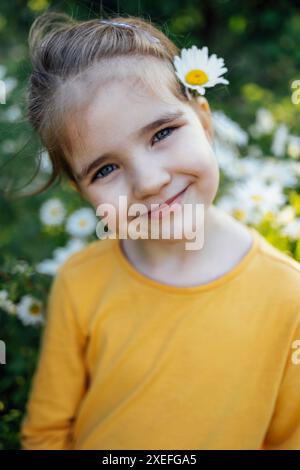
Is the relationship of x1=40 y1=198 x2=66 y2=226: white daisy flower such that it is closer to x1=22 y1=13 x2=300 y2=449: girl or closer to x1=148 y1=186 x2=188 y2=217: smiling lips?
x1=22 y1=13 x2=300 y2=449: girl

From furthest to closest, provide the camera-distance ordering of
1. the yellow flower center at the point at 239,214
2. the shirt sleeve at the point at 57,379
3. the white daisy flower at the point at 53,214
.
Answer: the white daisy flower at the point at 53,214 < the yellow flower center at the point at 239,214 < the shirt sleeve at the point at 57,379

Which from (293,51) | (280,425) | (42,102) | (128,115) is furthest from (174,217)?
(293,51)

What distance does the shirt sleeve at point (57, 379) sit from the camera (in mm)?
1289

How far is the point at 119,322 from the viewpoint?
3.98ft

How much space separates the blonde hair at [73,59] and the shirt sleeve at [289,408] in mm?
547

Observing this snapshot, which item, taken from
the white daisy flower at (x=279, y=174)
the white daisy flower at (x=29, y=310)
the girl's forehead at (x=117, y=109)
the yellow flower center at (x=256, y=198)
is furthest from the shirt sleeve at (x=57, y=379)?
the white daisy flower at (x=279, y=174)

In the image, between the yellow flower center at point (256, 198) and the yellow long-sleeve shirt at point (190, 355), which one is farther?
the yellow flower center at point (256, 198)

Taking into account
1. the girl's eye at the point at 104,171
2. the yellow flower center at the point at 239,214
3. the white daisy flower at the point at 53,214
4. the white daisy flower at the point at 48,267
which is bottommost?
the white daisy flower at the point at 48,267

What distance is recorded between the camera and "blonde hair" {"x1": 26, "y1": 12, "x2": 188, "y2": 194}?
102 cm

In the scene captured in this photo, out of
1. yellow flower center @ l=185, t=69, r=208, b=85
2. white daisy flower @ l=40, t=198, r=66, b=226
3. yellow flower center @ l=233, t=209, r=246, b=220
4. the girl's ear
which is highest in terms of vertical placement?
yellow flower center @ l=185, t=69, r=208, b=85

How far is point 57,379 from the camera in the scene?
1.31m

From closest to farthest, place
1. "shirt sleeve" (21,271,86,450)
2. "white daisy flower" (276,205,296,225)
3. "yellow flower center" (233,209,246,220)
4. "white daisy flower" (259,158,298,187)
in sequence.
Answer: "shirt sleeve" (21,271,86,450)
"white daisy flower" (276,205,296,225)
"yellow flower center" (233,209,246,220)
"white daisy flower" (259,158,298,187)

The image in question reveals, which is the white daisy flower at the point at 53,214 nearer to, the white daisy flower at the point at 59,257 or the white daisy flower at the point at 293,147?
the white daisy flower at the point at 59,257

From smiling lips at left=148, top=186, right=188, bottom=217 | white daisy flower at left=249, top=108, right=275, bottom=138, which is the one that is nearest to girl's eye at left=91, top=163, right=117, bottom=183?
smiling lips at left=148, top=186, right=188, bottom=217
